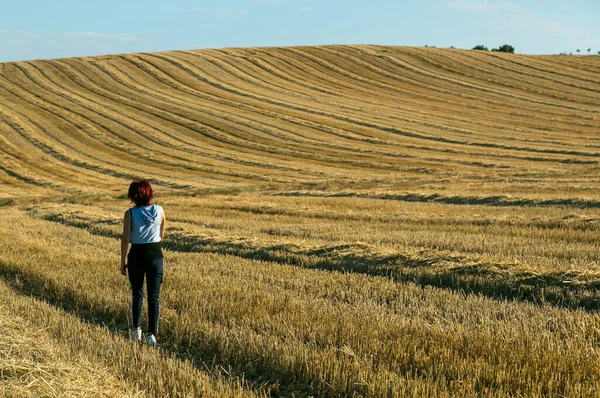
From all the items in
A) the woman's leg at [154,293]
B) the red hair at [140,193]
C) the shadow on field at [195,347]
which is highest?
the red hair at [140,193]

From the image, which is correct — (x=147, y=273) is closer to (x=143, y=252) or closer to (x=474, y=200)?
(x=143, y=252)

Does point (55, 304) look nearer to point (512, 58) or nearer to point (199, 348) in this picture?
point (199, 348)

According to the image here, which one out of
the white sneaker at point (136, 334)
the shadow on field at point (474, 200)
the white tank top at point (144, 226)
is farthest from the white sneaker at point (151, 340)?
the shadow on field at point (474, 200)

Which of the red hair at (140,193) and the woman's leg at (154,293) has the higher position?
the red hair at (140,193)

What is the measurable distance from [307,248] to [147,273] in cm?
519

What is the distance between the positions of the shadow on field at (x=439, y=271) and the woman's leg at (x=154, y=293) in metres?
3.68

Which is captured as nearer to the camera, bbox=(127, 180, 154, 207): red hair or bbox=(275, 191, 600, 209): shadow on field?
bbox=(127, 180, 154, 207): red hair

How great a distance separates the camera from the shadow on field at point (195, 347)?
5.55m

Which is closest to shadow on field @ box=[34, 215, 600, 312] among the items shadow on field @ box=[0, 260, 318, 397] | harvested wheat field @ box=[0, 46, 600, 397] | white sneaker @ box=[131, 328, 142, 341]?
harvested wheat field @ box=[0, 46, 600, 397]

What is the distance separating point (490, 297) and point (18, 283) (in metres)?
6.79

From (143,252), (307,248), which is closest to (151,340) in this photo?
(143,252)

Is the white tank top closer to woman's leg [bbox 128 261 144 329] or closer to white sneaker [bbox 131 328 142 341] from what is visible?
woman's leg [bbox 128 261 144 329]

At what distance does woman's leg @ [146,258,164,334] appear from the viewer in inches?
279

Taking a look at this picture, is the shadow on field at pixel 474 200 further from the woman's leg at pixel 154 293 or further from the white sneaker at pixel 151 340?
the white sneaker at pixel 151 340
